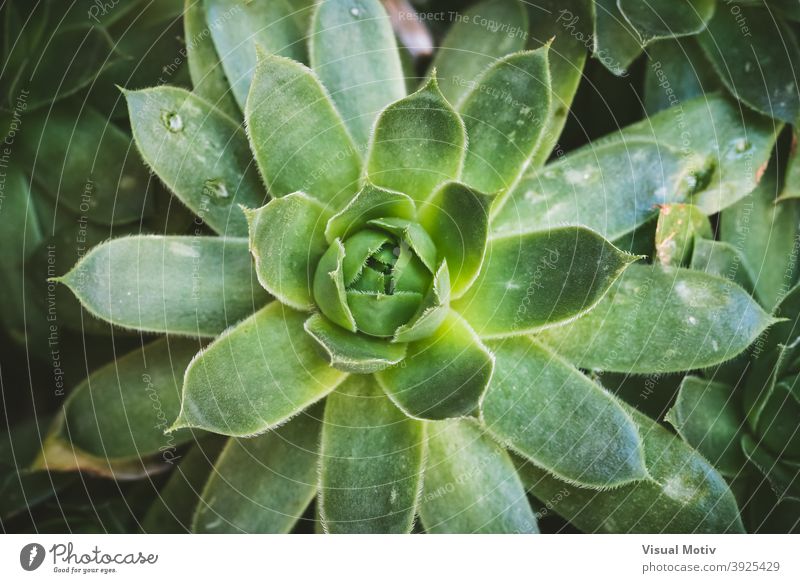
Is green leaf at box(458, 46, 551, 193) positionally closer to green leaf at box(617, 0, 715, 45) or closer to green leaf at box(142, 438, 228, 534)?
green leaf at box(617, 0, 715, 45)

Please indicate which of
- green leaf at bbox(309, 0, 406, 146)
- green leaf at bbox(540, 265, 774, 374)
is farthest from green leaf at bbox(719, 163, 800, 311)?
green leaf at bbox(309, 0, 406, 146)

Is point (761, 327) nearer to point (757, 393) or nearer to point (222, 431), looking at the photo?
A: point (757, 393)

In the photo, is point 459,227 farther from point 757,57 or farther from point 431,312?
point 757,57

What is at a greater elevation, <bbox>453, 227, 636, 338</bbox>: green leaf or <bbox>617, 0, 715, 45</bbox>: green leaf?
<bbox>617, 0, 715, 45</bbox>: green leaf

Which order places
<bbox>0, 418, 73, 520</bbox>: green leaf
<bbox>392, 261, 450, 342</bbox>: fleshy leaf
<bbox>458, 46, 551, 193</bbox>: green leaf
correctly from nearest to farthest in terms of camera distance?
<bbox>392, 261, 450, 342</bbox>: fleshy leaf, <bbox>458, 46, 551, 193</bbox>: green leaf, <bbox>0, 418, 73, 520</bbox>: green leaf

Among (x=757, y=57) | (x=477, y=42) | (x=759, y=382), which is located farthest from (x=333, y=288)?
(x=757, y=57)

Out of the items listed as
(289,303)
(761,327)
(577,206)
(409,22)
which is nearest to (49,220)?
(289,303)

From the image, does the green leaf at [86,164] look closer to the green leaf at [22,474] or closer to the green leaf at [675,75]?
the green leaf at [22,474]
